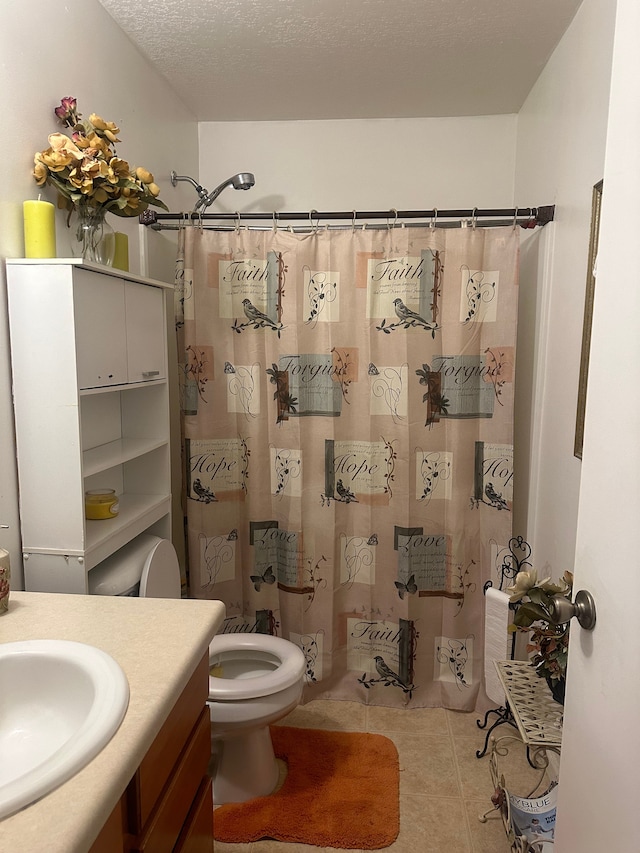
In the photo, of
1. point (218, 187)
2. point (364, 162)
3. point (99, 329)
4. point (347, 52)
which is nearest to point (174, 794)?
point (99, 329)

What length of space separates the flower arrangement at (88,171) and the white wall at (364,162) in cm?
116

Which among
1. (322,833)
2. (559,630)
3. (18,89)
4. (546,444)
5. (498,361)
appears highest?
(18,89)

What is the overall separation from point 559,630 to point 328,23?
192 centimetres

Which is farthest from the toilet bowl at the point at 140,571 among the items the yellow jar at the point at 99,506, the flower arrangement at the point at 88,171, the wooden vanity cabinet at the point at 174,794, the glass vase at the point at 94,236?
the flower arrangement at the point at 88,171

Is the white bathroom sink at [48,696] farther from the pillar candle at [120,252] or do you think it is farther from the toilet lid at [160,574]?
the pillar candle at [120,252]

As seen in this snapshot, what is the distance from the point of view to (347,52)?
209 cm

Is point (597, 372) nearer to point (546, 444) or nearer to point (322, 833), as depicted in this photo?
point (546, 444)

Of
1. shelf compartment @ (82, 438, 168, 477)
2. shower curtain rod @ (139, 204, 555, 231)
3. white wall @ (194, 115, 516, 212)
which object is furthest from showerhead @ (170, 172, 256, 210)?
shelf compartment @ (82, 438, 168, 477)

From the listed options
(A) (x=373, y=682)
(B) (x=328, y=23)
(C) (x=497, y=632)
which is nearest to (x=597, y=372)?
(C) (x=497, y=632)

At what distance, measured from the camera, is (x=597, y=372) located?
34.9 inches

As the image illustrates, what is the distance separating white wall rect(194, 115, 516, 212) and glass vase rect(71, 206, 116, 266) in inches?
48.2

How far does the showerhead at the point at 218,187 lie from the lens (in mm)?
2225

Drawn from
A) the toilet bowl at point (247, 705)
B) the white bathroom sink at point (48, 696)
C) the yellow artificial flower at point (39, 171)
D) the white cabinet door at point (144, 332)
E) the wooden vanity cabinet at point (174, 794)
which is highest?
the yellow artificial flower at point (39, 171)

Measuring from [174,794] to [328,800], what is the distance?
99 centimetres
